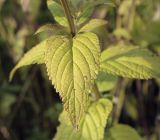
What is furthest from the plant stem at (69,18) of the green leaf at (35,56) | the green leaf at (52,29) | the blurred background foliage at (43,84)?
the blurred background foliage at (43,84)

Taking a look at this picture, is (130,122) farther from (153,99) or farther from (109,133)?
(109,133)

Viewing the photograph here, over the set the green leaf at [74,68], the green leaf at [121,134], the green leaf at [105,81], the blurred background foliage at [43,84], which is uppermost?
the green leaf at [74,68]

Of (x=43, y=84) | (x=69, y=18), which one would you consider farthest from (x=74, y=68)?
(x=43, y=84)

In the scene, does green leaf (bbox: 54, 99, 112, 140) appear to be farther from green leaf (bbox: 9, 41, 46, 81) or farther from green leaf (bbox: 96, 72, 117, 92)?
green leaf (bbox: 9, 41, 46, 81)

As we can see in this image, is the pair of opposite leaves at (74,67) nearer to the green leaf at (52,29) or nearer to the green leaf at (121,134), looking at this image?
the green leaf at (52,29)

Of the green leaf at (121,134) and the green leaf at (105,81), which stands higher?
the green leaf at (105,81)

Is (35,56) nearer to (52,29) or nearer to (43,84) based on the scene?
(52,29)
